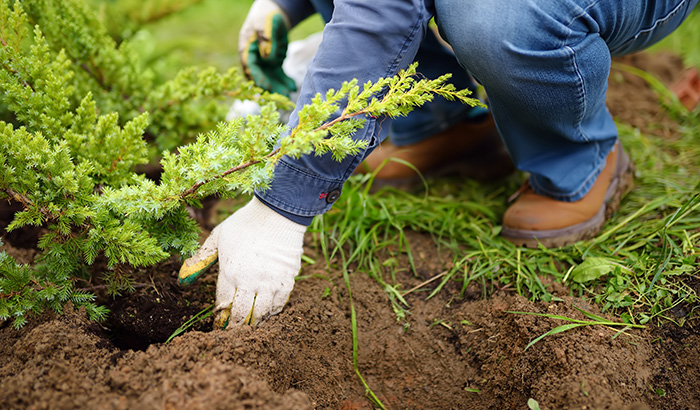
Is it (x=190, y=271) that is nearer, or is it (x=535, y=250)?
(x=190, y=271)

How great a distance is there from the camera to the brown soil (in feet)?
3.76

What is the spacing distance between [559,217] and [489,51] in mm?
798

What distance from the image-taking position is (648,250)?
1.76 m

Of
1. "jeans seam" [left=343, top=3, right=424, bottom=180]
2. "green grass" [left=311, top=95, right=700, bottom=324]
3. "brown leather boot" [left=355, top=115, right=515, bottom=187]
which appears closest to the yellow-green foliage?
"jeans seam" [left=343, top=3, right=424, bottom=180]

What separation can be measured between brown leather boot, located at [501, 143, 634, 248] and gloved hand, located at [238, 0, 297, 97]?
1218 millimetres

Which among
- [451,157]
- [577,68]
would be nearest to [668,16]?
[577,68]

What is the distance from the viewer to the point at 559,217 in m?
1.90

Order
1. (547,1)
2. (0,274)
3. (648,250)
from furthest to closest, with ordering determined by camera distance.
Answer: (648,250) → (547,1) → (0,274)

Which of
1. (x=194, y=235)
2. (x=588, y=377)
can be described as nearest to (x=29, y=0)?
(x=194, y=235)

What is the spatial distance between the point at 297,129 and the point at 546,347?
101 cm

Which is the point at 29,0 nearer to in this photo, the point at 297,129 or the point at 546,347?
the point at 297,129

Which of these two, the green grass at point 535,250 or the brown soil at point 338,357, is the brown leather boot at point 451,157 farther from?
the brown soil at point 338,357

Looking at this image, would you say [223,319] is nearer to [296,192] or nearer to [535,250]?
[296,192]

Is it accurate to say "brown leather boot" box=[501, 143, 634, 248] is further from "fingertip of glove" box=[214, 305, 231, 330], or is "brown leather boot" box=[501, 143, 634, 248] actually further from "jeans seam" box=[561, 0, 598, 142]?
"fingertip of glove" box=[214, 305, 231, 330]
